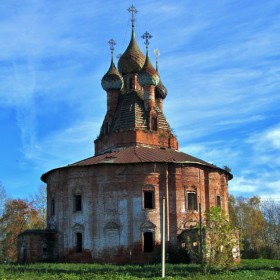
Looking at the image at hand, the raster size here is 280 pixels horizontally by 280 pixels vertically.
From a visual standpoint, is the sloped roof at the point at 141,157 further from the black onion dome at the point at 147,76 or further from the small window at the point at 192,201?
the black onion dome at the point at 147,76

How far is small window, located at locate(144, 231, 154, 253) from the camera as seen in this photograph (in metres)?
31.6

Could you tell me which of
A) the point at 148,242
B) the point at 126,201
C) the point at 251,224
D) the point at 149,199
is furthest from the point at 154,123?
the point at 251,224

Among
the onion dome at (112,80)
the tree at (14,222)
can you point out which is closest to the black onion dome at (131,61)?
the onion dome at (112,80)

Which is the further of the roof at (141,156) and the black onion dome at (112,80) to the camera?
the black onion dome at (112,80)

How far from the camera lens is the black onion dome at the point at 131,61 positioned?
40.8 m

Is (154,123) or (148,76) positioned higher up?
(148,76)

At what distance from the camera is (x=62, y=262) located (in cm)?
3309

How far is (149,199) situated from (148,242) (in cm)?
276

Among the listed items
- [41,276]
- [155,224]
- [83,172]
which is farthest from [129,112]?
[41,276]

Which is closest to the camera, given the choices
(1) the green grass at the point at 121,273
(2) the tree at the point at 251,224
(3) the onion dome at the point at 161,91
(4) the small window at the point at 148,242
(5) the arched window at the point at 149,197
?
(1) the green grass at the point at 121,273

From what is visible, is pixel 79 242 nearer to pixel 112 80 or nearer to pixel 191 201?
pixel 191 201

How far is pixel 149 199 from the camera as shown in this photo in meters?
32.6

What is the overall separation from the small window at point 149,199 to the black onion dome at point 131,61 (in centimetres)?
1230

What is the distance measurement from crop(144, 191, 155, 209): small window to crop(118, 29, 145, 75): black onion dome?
40.4 feet
